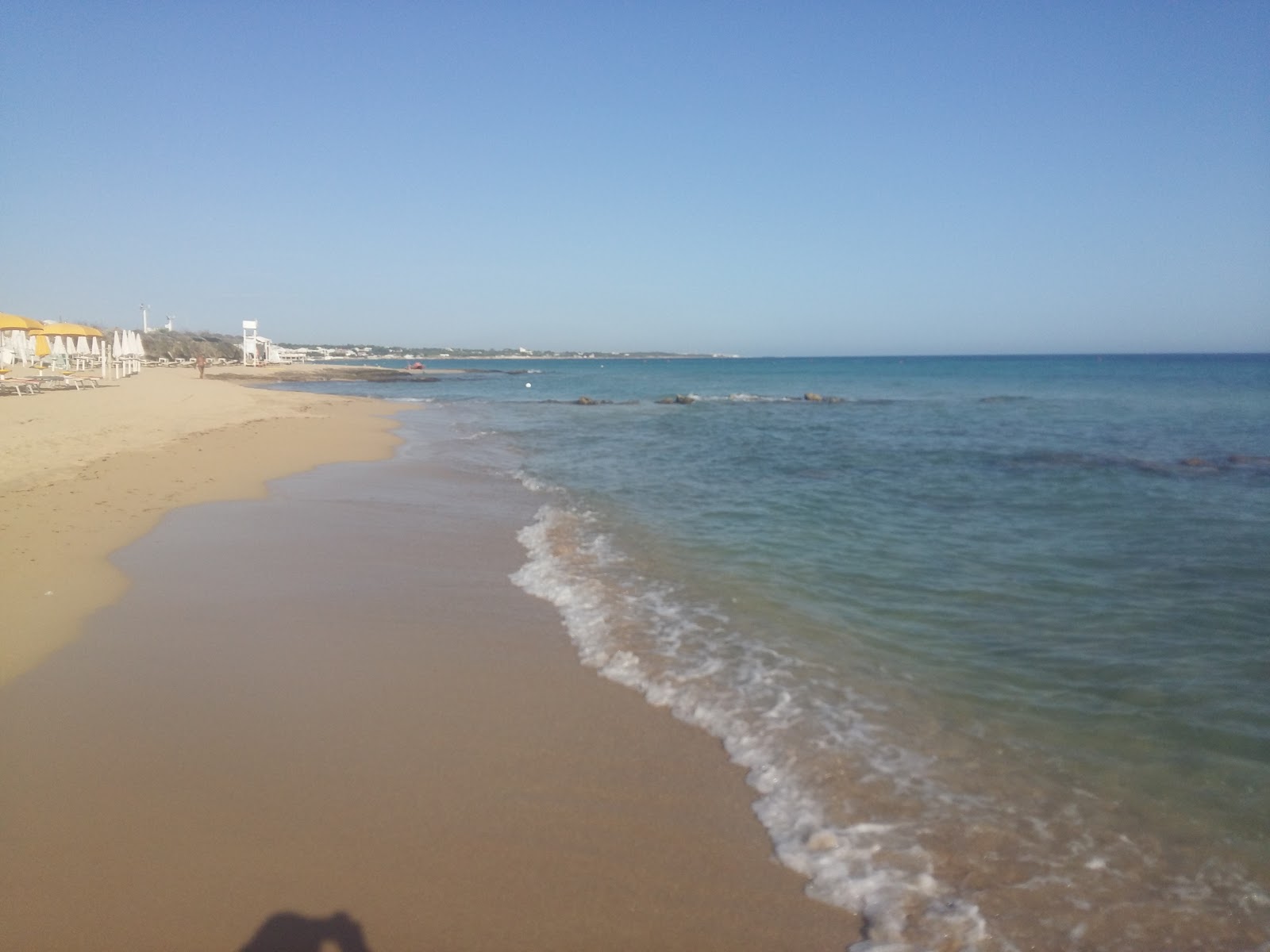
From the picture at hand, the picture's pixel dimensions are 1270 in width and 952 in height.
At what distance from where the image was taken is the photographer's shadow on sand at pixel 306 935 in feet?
9.28

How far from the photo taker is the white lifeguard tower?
232ft

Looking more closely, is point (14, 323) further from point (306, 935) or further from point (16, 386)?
point (306, 935)

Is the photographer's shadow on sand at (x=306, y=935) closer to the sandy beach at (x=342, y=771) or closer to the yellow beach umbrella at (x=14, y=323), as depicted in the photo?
the sandy beach at (x=342, y=771)

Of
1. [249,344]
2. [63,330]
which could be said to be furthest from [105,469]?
[249,344]

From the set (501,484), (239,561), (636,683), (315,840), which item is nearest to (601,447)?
(501,484)

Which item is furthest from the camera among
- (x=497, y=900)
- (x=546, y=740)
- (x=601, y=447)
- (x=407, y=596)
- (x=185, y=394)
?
(x=185, y=394)

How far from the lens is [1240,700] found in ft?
16.3

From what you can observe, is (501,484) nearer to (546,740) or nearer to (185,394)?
(546,740)

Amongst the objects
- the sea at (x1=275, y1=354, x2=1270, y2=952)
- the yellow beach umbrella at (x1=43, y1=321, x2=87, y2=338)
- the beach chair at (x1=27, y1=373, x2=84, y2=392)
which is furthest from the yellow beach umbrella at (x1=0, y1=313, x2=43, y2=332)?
the sea at (x1=275, y1=354, x2=1270, y2=952)

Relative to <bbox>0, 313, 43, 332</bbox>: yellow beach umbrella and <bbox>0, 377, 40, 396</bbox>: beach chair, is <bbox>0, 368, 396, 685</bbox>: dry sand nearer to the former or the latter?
<bbox>0, 377, 40, 396</bbox>: beach chair

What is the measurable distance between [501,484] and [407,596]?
6801 millimetres

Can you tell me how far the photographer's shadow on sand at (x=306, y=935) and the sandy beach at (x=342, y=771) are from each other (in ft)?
0.11

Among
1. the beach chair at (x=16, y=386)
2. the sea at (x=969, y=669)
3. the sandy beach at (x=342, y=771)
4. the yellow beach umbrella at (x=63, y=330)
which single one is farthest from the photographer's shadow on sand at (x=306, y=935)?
the yellow beach umbrella at (x=63, y=330)

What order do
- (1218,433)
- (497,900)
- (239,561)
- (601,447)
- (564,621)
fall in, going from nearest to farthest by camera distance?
1. (497,900)
2. (564,621)
3. (239,561)
4. (601,447)
5. (1218,433)
